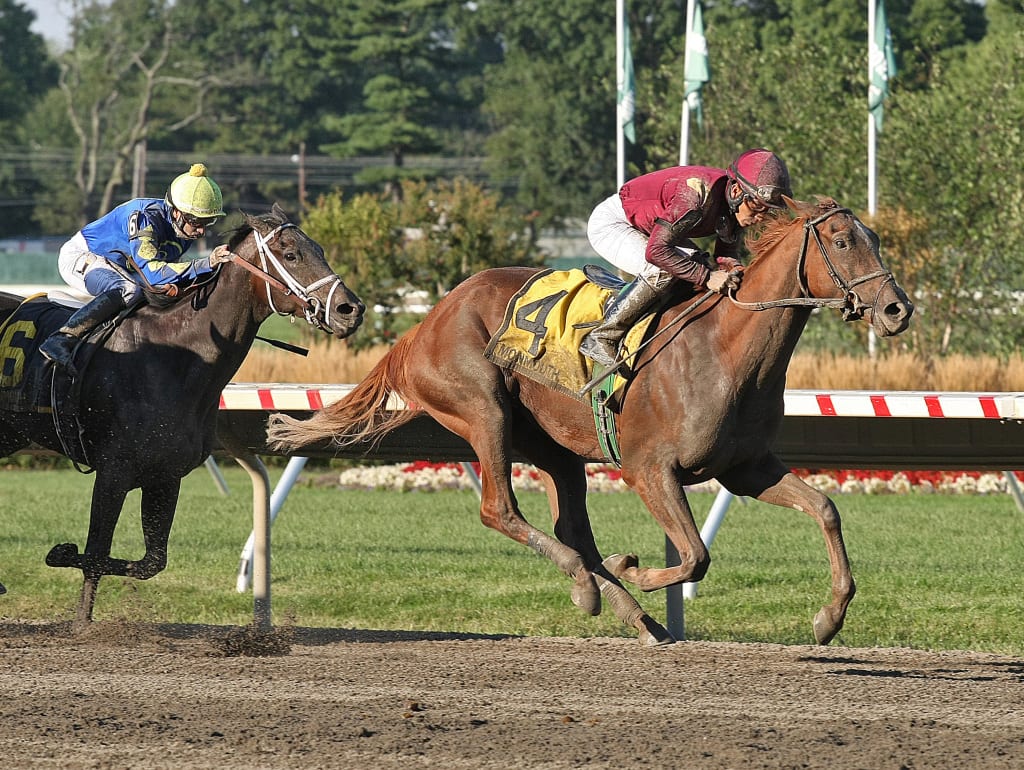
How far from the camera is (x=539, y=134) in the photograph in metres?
52.4

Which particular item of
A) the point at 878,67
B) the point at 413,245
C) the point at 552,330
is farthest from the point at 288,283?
the point at 878,67

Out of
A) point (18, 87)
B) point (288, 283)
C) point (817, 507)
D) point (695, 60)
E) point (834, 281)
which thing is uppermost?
point (695, 60)

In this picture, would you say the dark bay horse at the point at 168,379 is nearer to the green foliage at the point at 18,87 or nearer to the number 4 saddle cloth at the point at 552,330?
the number 4 saddle cloth at the point at 552,330

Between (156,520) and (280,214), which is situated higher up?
(280,214)

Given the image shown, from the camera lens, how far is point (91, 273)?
6945mm

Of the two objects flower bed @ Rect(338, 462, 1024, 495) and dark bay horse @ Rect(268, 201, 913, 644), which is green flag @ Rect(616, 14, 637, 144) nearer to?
flower bed @ Rect(338, 462, 1024, 495)

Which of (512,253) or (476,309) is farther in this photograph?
(512,253)

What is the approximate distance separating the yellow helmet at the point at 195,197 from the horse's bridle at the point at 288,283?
311mm

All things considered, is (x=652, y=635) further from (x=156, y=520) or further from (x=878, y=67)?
(x=878, y=67)

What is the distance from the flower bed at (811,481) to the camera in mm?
13016

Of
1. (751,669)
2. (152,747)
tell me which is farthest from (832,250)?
(152,747)

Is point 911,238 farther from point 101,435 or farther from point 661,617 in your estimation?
point 101,435

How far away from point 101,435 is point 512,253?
12.0 m

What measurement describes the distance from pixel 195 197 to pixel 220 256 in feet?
1.03
